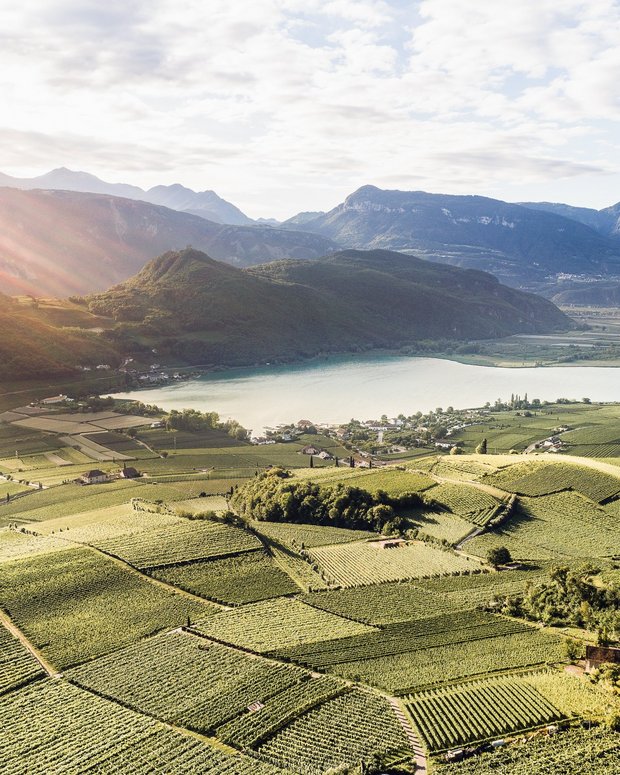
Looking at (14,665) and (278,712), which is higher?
(14,665)

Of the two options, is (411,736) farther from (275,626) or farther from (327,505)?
(327,505)

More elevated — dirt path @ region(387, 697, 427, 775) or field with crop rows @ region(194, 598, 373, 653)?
field with crop rows @ region(194, 598, 373, 653)

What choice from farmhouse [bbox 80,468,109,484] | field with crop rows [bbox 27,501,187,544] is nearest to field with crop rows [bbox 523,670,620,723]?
field with crop rows [bbox 27,501,187,544]

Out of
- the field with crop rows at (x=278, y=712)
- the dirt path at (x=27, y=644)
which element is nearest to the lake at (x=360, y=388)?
the dirt path at (x=27, y=644)

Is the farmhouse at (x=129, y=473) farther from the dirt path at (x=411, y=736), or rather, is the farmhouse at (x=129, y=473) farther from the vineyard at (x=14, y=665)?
the dirt path at (x=411, y=736)

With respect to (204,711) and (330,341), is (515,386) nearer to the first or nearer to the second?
(330,341)

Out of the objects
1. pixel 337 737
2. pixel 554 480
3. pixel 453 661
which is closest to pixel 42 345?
pixel 554 480

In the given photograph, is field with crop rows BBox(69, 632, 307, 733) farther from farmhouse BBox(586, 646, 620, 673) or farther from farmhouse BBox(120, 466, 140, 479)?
farmhouse BBox(120, 466, 140, 479)
